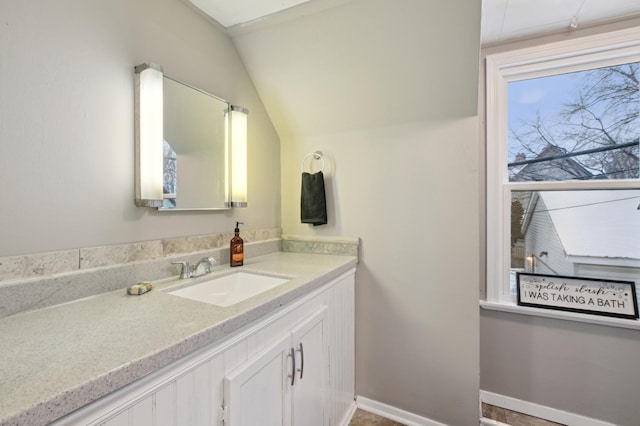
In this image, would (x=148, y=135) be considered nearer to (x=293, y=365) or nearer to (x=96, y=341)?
(x=96, y=341)

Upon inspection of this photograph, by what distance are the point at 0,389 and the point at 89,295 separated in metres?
0.56

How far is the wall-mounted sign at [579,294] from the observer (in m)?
1.54

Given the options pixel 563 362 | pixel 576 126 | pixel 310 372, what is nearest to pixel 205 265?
pixel 310 372

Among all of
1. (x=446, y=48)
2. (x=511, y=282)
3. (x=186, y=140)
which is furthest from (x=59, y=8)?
(x=511, y=282)

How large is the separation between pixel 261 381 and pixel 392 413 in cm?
118

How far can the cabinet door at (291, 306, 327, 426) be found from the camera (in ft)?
3.62

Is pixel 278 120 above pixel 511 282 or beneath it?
above

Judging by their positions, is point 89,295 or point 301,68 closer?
point 89,295

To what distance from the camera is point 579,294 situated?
1634 millimetres

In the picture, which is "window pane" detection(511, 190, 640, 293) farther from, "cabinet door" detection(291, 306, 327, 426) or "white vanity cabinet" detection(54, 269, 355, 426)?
"cabinet door" detection(291, 306, 327, 426)

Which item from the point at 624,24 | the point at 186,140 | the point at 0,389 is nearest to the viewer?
the point at 0,389

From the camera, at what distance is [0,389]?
0.47m

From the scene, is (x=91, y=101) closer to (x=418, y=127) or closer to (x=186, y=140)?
(x=186, y=140)

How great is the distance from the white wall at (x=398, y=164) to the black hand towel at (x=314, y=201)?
0.08 metres
